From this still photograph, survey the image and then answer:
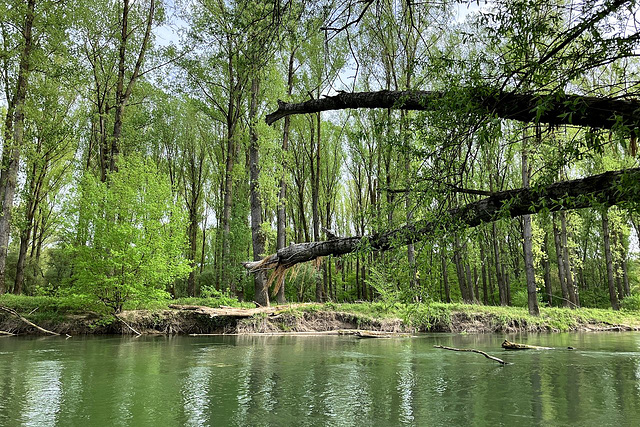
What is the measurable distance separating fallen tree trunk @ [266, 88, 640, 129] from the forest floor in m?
10.5

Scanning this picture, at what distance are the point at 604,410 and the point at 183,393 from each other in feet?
17.7

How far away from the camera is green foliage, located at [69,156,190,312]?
48.3 feet

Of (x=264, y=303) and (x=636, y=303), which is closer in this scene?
(x=264, y=303)

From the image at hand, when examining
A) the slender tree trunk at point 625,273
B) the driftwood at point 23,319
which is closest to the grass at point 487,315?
the driftwood at point 23,319

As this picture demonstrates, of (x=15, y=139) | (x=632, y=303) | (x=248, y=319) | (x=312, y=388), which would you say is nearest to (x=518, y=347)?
(x=312, y=388)

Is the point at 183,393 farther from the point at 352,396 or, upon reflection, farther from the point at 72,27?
the point at 72,27

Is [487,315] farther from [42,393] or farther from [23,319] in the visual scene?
[23,319]

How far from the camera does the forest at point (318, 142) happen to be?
3.55 metres

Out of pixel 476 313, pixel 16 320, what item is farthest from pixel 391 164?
pixel 16 320

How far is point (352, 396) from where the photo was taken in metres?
6.02

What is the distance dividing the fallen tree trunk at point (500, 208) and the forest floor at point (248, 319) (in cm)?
955

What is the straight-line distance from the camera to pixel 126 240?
15172 mm

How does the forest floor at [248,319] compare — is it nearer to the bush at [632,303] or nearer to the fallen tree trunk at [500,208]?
the fallen tree trunk at [500,208]

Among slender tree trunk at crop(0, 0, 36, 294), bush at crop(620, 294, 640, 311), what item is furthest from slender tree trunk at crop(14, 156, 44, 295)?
bush at crop(620, 294, 640, 311)
